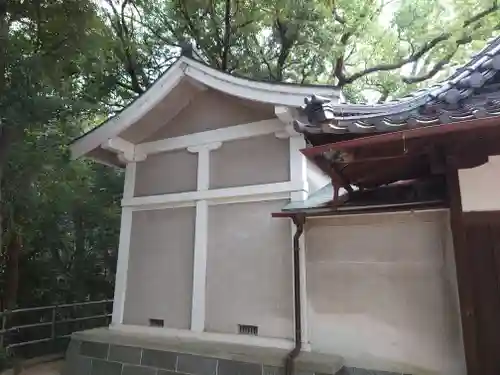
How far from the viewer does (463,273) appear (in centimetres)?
330

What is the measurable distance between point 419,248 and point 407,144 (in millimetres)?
1543

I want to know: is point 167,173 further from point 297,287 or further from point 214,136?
point 297,287

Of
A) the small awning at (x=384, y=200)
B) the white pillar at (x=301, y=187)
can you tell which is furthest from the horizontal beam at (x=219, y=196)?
the small awning at (x=384, y=200)

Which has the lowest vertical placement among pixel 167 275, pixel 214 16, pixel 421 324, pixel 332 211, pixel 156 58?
pixel 421 324

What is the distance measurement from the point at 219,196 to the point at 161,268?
4.86 ft

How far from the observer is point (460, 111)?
112 inches

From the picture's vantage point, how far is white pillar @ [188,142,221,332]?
521 centimetres

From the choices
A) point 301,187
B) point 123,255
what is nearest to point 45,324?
point 123,255

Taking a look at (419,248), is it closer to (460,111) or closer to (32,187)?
(460,111)

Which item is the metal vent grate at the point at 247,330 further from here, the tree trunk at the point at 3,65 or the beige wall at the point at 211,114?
the tree trunk at the point at 3,65

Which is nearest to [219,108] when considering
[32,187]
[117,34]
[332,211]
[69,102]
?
[69,102]

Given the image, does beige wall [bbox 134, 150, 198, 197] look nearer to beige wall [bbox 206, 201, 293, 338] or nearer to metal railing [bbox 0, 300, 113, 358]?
beige wall [bbox 206, 201, 293, 338]

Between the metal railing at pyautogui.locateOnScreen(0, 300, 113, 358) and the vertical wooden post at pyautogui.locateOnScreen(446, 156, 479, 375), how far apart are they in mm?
6778

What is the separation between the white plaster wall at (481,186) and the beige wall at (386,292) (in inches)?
25.1
